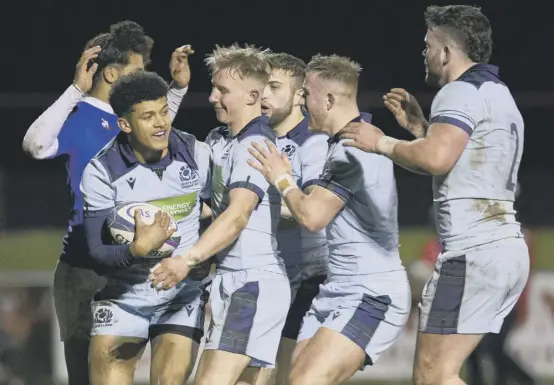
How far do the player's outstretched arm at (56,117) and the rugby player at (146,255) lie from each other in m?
0.59

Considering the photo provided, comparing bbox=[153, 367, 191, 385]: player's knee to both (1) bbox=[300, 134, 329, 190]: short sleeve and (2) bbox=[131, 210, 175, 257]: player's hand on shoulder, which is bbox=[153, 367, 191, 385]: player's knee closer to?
(2) bbox=[131, 210, 175, 257]: player's hand on shoulder

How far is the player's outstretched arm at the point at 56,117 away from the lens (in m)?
6.25

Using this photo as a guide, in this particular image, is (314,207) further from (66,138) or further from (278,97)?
(66,138)

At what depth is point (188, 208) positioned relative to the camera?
570 centimetres

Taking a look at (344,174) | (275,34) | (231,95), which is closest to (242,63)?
(231,95)

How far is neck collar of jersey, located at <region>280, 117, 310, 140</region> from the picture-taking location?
6422 mm

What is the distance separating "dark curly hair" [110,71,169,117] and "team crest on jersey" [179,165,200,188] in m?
0.37

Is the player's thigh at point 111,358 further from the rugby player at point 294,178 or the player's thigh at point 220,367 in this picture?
the rugby player at point 294,178

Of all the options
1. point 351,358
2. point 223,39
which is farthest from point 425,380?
point 223,39

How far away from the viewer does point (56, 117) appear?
6.25 m

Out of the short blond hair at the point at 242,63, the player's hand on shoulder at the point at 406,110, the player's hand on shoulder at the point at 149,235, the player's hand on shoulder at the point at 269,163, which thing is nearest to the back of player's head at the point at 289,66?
the short blond hair at the point at 242,63

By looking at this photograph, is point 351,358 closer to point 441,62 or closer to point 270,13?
point 441,62

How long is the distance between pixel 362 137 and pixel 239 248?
0.83 m

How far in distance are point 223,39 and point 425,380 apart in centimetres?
930
